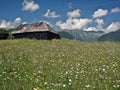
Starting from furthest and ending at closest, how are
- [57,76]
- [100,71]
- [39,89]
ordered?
[100,71] → [57,76] → [39,89]

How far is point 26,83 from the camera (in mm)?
10086

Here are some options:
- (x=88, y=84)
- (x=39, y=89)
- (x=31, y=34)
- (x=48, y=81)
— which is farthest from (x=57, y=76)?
(x=31, y=34)

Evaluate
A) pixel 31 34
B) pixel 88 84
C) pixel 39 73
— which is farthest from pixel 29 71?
pixel 31 34

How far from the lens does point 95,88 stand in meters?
9.35

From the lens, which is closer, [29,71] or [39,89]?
[39,89]

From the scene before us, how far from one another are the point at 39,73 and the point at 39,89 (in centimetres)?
342

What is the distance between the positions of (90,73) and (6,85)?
4.02 m

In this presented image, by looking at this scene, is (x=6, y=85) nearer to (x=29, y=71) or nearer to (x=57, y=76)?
(x=57, y=76)

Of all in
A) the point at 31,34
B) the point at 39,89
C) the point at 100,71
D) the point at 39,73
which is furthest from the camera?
the point at 31,34

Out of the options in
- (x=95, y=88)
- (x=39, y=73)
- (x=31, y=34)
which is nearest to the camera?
(x=95, y=88)

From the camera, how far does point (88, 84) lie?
9.94 metres

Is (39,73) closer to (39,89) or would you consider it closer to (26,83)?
(26,83)

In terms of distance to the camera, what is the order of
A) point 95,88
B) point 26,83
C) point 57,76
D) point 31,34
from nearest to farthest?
point 95,88, point 26,83, point 57,76, point 31,34

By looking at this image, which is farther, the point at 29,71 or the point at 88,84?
the point at 29,71
